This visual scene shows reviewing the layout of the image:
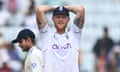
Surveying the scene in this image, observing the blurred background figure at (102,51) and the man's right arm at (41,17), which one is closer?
the man's right arm at (41,17)

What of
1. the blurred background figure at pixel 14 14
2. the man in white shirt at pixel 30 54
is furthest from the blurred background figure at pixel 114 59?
the man in white shirt at pixel 30 54

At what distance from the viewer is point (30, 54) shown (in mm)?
9336

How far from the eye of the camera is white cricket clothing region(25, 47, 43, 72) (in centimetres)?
920

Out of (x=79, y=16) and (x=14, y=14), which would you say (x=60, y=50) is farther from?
(x=14, y=14)

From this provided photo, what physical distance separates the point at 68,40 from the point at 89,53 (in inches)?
342

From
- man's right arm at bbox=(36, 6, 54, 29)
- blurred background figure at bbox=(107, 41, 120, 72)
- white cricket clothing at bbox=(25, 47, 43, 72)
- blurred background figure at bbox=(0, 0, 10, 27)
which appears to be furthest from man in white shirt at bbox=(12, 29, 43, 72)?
blurred background figure at bbox=(0, 0, 10, 27)

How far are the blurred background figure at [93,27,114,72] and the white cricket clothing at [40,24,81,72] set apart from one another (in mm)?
7668

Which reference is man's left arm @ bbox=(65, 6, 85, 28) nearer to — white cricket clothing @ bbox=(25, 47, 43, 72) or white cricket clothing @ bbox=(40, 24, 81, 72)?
white cricket clothing @ bbox=(40, 24, 81, 72)

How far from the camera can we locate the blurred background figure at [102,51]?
1648 cm

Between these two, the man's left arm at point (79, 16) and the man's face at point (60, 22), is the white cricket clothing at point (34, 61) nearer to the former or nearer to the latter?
the man's face at point (60, 22)

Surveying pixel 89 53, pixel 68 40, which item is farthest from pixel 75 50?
pixel 89 53

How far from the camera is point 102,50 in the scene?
16.6 m

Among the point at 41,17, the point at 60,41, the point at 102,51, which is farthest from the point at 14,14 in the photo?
the point at 60,41

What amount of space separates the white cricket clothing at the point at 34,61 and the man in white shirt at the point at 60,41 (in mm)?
370
